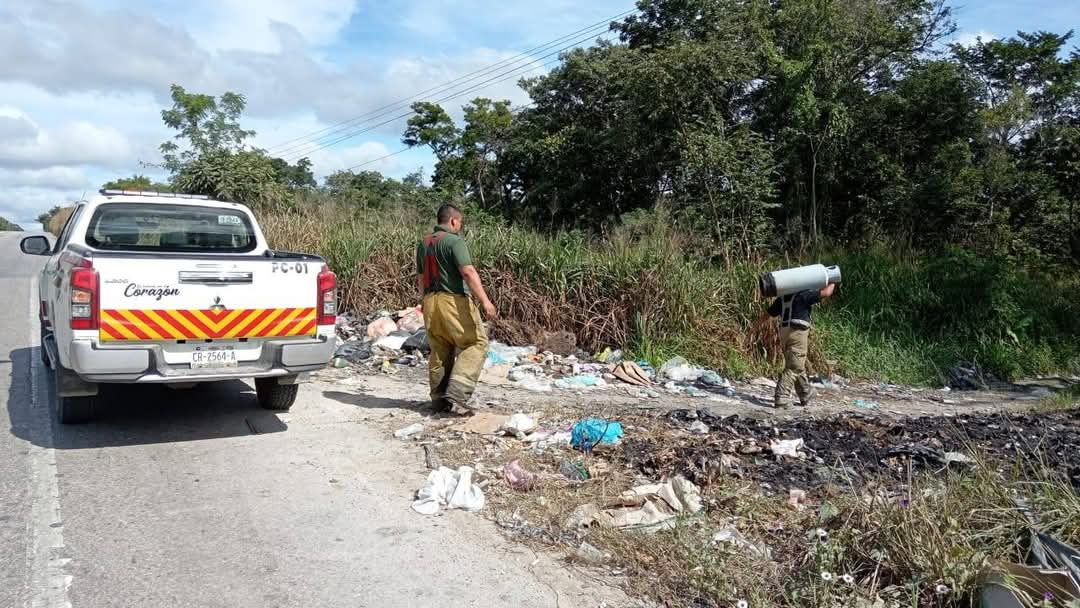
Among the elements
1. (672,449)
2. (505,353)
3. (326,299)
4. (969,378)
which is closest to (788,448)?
(672,449)

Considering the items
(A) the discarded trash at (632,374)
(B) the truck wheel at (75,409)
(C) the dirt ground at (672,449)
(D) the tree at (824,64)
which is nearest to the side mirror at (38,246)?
(B) the truck wheel at (75,409)

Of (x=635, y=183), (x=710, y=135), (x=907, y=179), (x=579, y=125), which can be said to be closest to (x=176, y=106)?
(x=579, y=125)

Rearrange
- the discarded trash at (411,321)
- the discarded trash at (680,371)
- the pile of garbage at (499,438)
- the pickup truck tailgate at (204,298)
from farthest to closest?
the discarded trash at (411,321) → the discarded trash at (680,371) → the pickup truck tailgate at (204,298) → the pile of garbage at (499,438)

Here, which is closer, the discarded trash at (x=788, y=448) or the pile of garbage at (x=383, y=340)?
the discarded trash at (x=788, y=448)

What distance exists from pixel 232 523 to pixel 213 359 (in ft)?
5.84

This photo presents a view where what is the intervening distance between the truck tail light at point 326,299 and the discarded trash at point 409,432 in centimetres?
109

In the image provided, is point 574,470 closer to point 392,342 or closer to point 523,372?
point 523,372

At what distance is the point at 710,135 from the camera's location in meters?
17.9

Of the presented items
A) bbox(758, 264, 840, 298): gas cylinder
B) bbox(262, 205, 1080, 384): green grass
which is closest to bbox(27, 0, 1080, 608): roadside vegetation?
bbox(262, 205, 1080, 384): green grass

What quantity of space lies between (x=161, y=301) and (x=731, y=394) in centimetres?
680

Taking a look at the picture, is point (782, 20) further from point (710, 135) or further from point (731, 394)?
point (731, 394)

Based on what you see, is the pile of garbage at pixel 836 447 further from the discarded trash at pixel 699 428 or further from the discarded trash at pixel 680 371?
the discarded trash at pixel 680 371

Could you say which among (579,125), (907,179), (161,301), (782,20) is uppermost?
(782,20)

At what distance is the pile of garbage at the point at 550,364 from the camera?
31.7 ft
